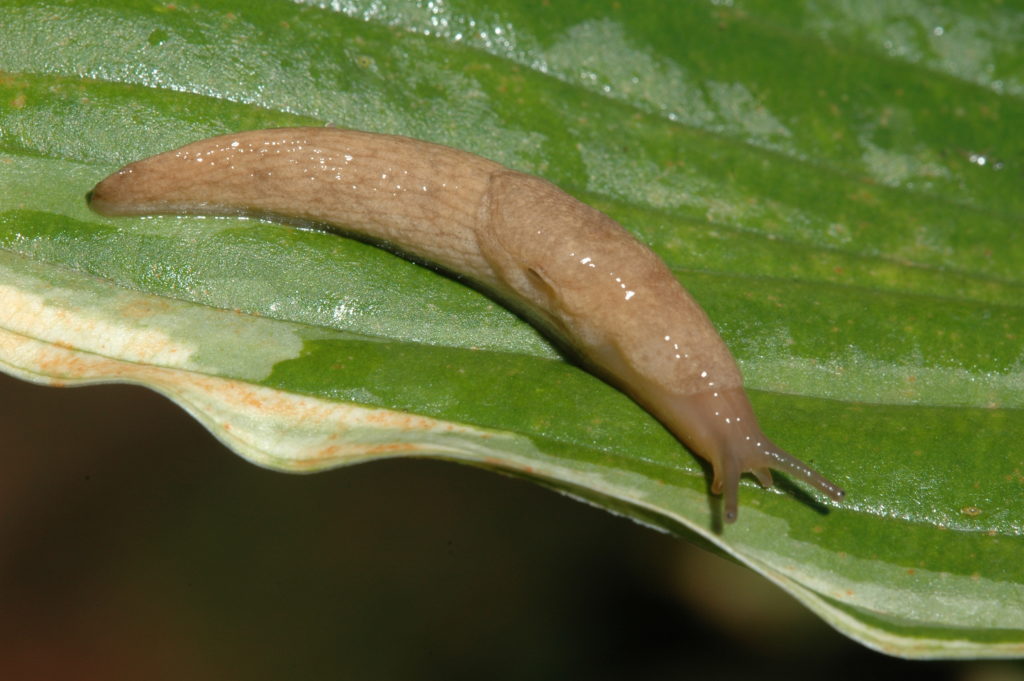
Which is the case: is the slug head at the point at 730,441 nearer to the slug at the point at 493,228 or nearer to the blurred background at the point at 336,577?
the slug at the point at 493,228

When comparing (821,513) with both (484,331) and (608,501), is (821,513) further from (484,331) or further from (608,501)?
(484,331)

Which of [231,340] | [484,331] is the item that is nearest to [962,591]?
[484,331]

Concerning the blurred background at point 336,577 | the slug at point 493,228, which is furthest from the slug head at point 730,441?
the blurred background at point 336,577

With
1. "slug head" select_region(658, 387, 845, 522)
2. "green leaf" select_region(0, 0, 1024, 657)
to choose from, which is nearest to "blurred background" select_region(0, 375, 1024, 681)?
"green leaf" select_region(0, 0, 1024, 657)

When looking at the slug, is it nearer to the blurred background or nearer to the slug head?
the slug head

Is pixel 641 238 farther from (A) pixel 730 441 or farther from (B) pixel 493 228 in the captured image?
(A) pixel 730 441

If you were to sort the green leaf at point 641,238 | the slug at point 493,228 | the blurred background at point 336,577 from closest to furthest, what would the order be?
the green leaf at point 641,238
the slug at point 493,228
the blurred background at point 336,577

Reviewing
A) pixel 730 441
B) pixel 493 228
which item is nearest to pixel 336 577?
pixel 493 228
